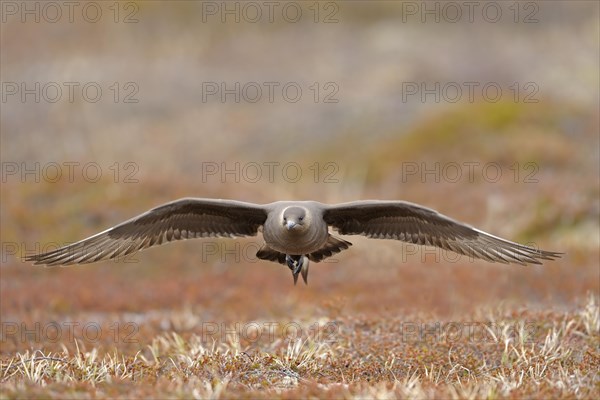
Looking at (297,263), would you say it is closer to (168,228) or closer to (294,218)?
(294,218)

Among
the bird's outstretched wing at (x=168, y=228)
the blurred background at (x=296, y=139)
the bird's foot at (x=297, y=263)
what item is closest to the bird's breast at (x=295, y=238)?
the bird's foot at (x=297, y=263)

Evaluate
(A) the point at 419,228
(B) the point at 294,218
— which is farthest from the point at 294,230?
(A) the point at 419,228

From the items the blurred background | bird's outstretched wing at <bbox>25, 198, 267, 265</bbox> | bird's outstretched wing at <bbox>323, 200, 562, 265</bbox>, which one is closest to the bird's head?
bird's outstretched wing at <bbox>323, 200, 562, 265</bbox>

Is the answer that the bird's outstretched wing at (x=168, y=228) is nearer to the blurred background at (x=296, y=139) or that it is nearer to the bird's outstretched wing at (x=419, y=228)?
the bird's outstretched wing at (x=419, y=228)

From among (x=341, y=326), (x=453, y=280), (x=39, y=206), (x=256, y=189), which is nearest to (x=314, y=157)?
(x=256, y=189)

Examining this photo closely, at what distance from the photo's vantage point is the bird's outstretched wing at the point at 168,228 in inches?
288

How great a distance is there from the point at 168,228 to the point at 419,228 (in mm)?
2432

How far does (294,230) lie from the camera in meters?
6.95

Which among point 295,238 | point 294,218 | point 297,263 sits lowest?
point 297,263

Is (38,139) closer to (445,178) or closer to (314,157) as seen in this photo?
(314,157)

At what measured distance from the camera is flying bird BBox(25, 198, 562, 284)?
716cm

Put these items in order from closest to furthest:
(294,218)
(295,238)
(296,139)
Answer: (294,218)
(295,238)
(296,139)

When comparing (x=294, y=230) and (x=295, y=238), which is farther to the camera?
(x=295, y=238)

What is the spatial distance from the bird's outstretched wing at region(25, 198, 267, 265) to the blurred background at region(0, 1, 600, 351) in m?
1.65
